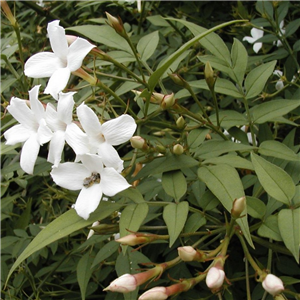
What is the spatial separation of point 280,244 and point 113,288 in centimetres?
42

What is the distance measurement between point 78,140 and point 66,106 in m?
0.07

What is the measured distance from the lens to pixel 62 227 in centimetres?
73

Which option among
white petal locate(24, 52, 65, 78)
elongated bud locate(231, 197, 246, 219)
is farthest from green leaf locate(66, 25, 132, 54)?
elongated bud locate(231, 197, 246, 219)

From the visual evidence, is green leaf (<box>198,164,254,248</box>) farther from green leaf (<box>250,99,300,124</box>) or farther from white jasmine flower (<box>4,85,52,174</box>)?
white jasmine flower (<box>4,85,52,174</box>)

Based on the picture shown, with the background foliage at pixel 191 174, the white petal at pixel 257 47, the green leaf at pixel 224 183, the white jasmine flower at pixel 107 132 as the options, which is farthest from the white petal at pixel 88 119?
the white petal at pixel 257 47

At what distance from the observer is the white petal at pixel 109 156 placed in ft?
2.43

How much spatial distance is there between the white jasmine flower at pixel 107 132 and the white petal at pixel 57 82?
7cm

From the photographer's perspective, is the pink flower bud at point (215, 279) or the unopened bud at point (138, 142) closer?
the pink flower bud at point (215, 279)

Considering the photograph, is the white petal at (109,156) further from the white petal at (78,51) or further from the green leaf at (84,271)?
the green leaf at (84,271)

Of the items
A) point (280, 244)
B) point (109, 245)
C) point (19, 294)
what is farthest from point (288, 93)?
point (19, 294)

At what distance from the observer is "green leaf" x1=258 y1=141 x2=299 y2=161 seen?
833 mm

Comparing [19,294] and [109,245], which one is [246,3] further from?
[19,294]

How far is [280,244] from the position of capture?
3.01ft

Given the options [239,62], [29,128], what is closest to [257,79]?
[239,62]
